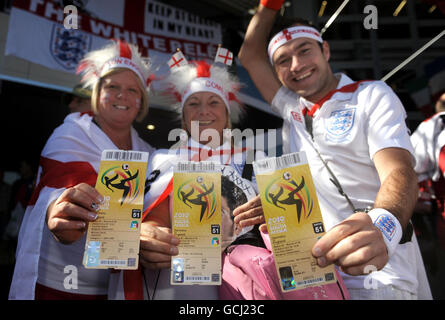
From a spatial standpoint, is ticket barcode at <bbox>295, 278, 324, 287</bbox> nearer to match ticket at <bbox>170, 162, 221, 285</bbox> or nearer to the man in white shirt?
the man in white shirt

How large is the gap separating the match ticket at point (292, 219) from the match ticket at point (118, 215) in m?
0.32

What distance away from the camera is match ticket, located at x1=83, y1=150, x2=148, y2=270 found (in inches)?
26.4

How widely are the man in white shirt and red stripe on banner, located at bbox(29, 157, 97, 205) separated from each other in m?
0.55

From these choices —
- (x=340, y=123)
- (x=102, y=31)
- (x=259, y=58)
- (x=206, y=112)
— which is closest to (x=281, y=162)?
(x=340, y=123)

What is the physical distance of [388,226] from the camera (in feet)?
2.18

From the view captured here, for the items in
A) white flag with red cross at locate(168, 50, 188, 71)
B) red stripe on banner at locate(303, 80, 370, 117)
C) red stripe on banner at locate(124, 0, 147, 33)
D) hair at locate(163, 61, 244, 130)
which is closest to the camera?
red stripe on banner at locate(303, 80, 370, 117)

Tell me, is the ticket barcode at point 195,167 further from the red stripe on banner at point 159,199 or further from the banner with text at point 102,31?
the banner with text at point 102,31

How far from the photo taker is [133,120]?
146 cm

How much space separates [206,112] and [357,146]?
641 millimetres

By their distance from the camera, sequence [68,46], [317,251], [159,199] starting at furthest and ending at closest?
[68,46]
[159,199]
[317,251]

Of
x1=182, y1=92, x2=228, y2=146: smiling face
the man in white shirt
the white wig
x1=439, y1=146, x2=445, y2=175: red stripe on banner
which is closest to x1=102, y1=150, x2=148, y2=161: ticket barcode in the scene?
the man in white shirt

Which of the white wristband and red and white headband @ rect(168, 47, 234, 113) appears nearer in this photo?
the white wristband

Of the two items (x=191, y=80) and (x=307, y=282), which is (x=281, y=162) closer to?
(x=307, y=282)
